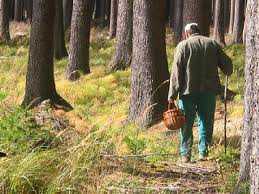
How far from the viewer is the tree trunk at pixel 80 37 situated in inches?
725

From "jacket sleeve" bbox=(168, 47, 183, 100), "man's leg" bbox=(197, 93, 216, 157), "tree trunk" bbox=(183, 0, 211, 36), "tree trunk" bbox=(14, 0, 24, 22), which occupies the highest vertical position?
"tree trunk" bbox=(183, 0, 211, 36)

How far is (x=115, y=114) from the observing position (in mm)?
12672

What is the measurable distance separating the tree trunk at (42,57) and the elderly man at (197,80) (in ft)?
17.8

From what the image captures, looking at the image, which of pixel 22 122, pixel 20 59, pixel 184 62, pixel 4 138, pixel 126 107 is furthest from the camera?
pixel 20 59

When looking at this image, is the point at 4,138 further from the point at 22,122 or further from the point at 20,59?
the point at 20,59

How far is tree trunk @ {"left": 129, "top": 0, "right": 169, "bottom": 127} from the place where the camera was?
450 inches

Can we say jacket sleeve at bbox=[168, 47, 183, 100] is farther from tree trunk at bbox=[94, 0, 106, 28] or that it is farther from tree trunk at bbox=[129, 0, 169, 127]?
tree trunk at bbox=[94, 0, 106, 28]

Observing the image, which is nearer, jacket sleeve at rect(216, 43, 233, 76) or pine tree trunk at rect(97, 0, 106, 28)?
jacket sleeve at rect(216, 43, 233, 76)

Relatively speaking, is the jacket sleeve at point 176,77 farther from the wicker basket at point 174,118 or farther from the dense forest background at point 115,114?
the dense forest background at point 115,114

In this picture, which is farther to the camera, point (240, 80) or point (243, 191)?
point (240, 80)

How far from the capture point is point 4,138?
6773 millimetres

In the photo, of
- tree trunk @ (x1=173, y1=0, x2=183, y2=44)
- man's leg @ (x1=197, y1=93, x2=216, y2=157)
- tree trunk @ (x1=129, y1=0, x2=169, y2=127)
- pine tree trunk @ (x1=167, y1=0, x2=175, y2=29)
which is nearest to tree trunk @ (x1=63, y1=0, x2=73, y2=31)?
pine tree trunk @ (x1=167, y1=0, x2=175, y2=29)

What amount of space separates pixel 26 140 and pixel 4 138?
220 mm

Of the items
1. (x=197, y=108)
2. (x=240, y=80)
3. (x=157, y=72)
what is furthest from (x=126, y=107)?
(x=197, y=108)
